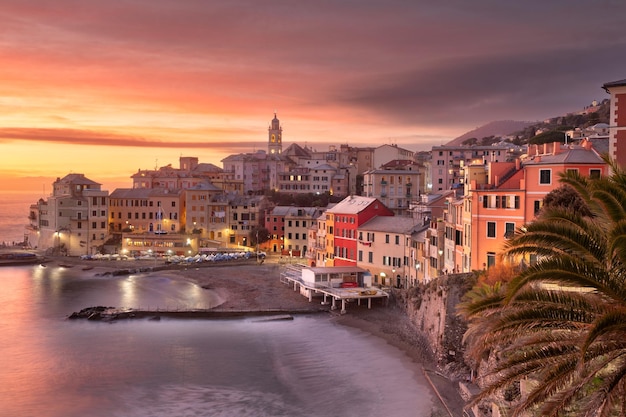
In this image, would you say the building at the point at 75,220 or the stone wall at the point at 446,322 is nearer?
A: the stone wall at the point at 446,322

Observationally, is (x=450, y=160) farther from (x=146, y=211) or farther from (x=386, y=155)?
(x=146, y=211)

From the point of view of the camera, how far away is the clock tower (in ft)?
565

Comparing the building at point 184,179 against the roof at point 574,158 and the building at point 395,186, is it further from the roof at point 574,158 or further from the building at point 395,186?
the roof at point 574,158

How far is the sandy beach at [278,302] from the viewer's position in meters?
32.3

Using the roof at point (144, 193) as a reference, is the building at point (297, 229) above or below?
below

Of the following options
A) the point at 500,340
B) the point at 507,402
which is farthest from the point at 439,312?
the point at 500,340

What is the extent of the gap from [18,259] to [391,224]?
60.6 metres

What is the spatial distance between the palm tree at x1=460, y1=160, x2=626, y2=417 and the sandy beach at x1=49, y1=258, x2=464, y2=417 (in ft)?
55.4

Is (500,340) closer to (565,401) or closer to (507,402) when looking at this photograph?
(565,401)

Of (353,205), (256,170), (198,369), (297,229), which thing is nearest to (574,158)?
(198,369)

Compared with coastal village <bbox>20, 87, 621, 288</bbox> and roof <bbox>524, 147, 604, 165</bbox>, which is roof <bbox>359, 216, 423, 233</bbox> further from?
roof <bbox>524, 147, 604, 165</bbox>

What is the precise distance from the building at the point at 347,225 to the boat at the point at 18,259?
Result: 4869 centimetres

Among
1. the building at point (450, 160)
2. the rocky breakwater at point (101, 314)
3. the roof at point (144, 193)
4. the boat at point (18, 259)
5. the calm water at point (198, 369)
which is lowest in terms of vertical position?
the calm water at point (198, 369)

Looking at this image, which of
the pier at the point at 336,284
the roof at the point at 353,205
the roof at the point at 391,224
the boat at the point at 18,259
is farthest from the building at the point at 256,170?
Answer: the pier at the point at 336,284
